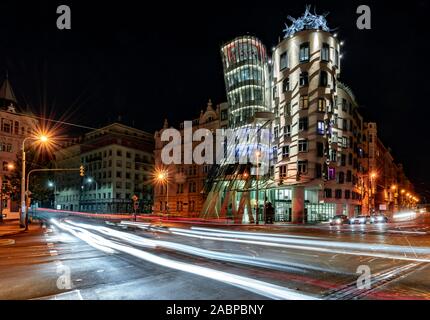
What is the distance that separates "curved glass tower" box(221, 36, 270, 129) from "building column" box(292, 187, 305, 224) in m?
16.3

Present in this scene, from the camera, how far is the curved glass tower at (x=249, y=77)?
57156 millimetres

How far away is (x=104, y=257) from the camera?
44.8 feet

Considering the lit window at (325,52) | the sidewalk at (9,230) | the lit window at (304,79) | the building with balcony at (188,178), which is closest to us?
the sidewalk at (9,230)

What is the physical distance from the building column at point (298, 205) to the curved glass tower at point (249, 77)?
641 inches

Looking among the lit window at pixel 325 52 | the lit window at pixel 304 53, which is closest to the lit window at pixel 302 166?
the lit window at pixel 304 53

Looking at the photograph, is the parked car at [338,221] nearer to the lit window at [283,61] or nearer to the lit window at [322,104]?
the lit window at [322,104]

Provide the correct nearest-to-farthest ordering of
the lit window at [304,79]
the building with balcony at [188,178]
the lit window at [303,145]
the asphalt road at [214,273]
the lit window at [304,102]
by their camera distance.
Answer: the asphalt road at [214,273]
the lit window at [303,145]
the lit window at [304,102]
the lit window at [304,79]
the building with balcony at [188,178]

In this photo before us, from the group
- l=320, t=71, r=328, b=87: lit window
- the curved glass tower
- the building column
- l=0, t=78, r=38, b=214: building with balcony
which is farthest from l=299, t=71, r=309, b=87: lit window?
l=0, t=78, r=38, b=214: building with balcony

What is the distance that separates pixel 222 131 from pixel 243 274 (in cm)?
5486

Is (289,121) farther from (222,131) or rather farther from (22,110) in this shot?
(22,110)

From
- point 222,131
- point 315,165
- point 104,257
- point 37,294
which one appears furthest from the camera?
point 222,131

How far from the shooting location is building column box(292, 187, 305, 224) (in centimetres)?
4544

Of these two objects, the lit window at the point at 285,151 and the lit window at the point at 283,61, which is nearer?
the lit window at the point at 285,151
